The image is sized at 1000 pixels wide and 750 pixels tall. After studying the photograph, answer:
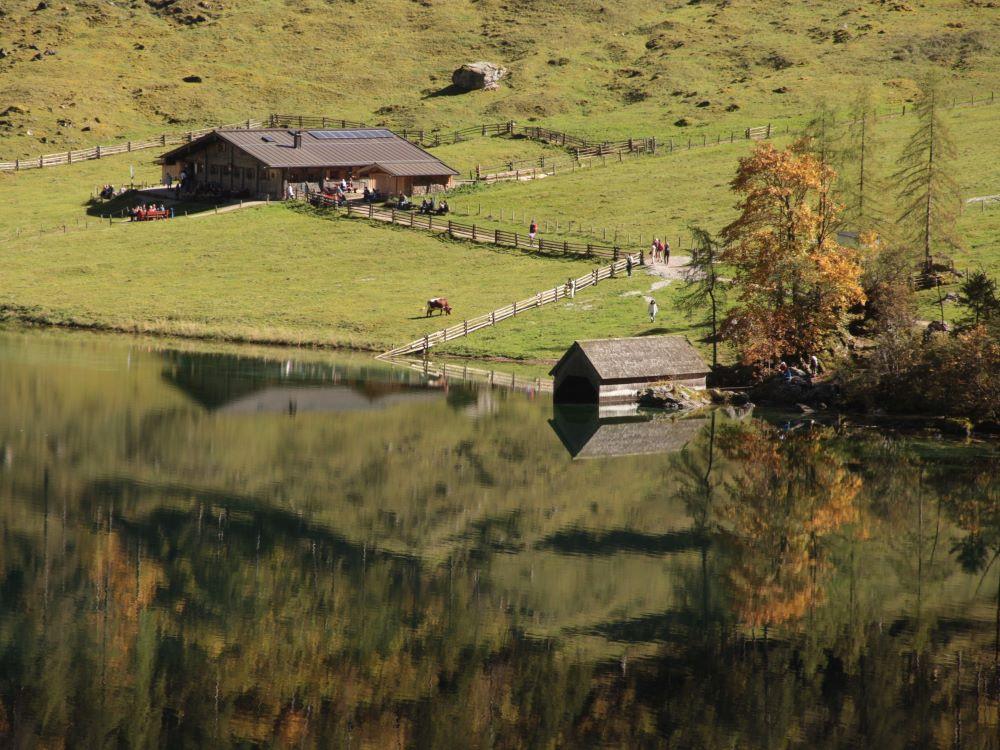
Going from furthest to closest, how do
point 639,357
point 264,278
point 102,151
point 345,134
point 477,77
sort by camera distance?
1. point 477,77
2. point 102,151
3. point 345,134
4. point 264,278
5. point 639,357

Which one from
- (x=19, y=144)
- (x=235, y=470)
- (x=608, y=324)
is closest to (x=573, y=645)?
(x=235, y=470)

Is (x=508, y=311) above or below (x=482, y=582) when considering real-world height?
above

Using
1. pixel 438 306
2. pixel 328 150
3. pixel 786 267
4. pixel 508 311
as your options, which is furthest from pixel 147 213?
pixel 786 267

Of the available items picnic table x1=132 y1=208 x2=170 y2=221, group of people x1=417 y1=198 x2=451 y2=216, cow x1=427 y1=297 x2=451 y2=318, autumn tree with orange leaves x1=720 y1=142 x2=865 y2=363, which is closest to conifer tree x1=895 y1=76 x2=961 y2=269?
autumn tree with orange leaves x1=720 y1=142 x2=865 y2=363

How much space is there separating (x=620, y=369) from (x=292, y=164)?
55954mm

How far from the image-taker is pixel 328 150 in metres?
116

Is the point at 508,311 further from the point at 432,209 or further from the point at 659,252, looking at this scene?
the point at 432,209

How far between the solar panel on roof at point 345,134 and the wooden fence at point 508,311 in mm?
39450

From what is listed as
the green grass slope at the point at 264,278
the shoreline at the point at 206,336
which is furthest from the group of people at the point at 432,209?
the shoreline at the point at 206,336

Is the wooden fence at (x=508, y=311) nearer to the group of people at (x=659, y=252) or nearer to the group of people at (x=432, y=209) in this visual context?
the group of people at (x=659, y=252)

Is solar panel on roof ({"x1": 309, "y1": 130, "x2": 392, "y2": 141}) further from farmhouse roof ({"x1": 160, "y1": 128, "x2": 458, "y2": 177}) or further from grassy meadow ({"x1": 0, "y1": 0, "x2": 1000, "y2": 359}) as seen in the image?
grassy meadow ({"x1": 0, "y1": 0, "x2": 1000, "y2": 359})

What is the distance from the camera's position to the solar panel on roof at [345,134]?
120250mm

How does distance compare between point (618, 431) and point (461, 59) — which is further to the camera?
point (461, 59)

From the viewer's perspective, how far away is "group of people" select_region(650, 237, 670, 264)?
3568 inches
